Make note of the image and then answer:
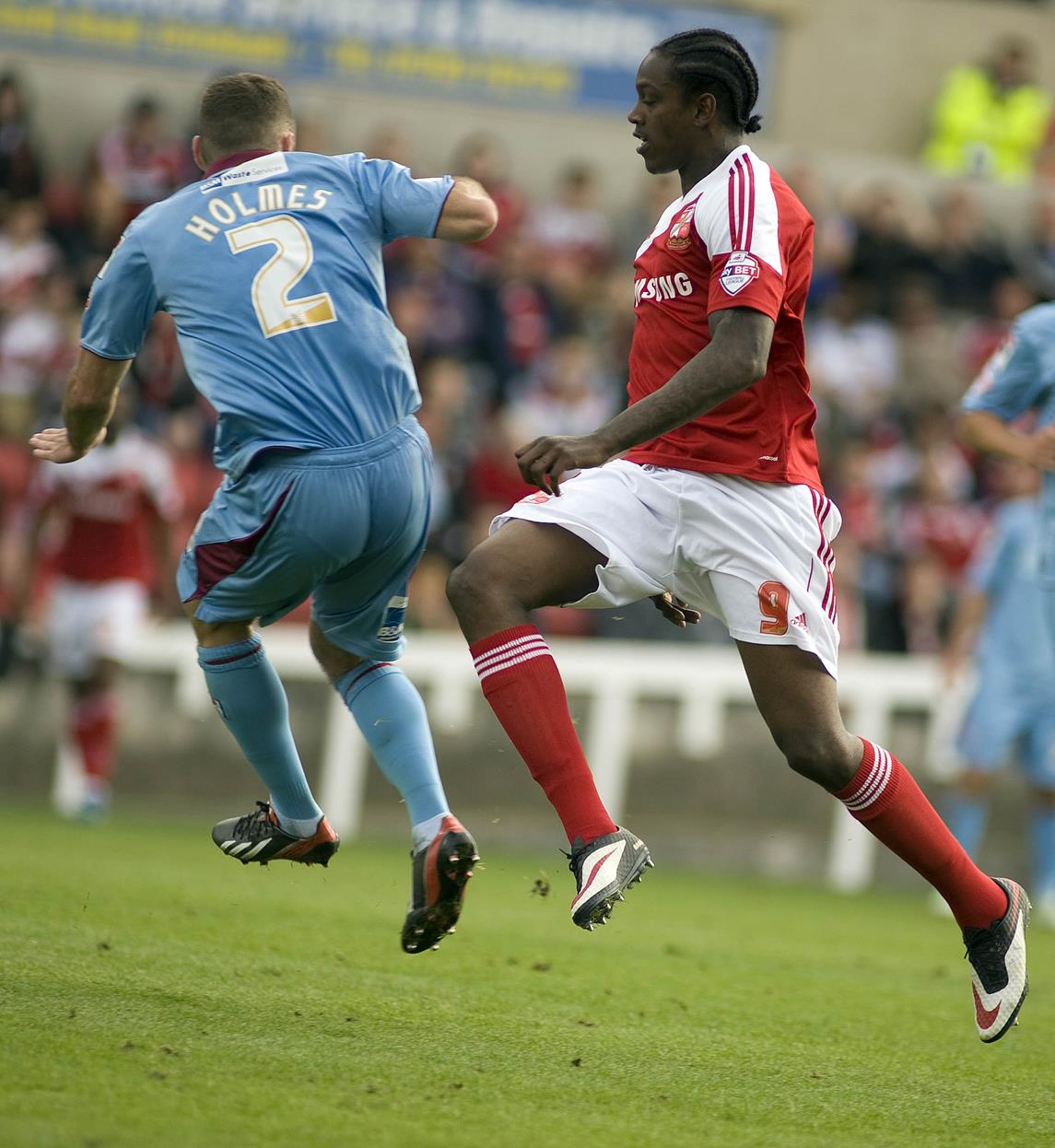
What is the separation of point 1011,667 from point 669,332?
527 centimetres

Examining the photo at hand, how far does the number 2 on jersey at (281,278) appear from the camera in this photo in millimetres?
4742

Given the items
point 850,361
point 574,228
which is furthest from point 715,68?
point 574,228

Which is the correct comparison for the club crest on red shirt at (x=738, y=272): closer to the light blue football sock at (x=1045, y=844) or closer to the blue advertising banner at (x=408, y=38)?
the light blue football sock at (x=1045, y=844)

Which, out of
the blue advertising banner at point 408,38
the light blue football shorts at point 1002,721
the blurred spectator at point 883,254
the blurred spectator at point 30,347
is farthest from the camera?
the blue advertising banner at point 408,38

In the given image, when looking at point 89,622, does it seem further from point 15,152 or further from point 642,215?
point 642,215

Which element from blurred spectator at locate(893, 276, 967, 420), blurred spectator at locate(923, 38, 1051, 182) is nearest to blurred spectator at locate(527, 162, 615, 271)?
blurred spectator at locate(893, 276, 967, 420)

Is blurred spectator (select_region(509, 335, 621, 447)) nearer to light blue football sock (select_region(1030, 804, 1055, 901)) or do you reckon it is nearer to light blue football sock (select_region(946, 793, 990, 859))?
light blue football sock (select_region(946, 793, 990, 859))

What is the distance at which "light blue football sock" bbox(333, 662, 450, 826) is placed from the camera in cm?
504

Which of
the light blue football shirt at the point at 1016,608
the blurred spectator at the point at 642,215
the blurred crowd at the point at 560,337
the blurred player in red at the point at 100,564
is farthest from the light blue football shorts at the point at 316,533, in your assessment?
the blurred spectator at the point at 642,215

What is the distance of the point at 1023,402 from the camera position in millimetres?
6445

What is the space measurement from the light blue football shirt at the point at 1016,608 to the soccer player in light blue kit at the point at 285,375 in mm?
5164

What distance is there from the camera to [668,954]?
6801 mm

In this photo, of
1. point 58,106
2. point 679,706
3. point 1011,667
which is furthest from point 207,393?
point 58,106

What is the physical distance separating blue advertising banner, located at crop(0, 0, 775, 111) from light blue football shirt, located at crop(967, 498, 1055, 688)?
27.5 feet
